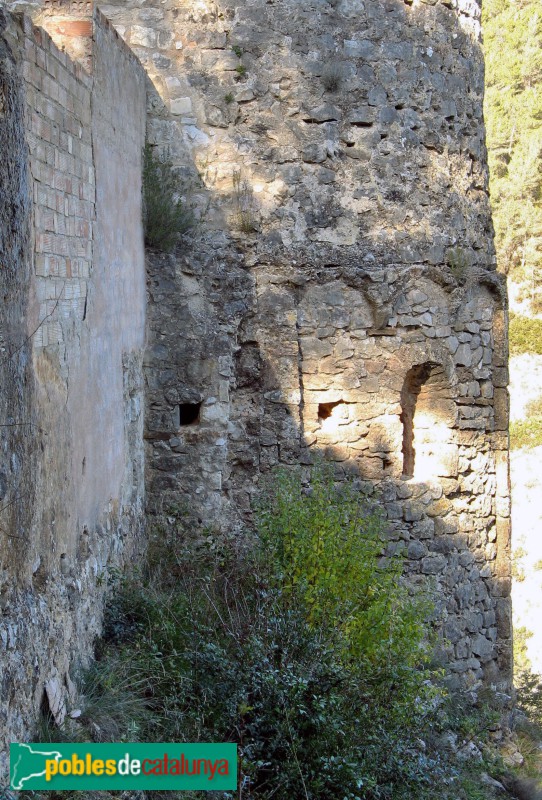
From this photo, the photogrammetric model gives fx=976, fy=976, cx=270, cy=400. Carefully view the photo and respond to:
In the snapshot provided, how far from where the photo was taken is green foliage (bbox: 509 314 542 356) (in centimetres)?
1864

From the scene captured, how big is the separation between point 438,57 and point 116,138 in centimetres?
258

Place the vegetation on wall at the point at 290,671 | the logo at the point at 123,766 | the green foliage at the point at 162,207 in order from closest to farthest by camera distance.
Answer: the logo at the point at 123,766 → the vegetation on wall at the point at 290,671 → the green foliage at the point at 162,207

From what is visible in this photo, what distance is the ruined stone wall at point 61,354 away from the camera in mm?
3355

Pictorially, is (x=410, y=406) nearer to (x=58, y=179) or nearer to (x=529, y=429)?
(x=58, y=179)

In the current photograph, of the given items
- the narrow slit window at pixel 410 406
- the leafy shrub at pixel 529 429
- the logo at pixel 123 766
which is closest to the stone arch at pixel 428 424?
the narrow slit window at pixel 410 406

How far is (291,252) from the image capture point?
6457 millimetres

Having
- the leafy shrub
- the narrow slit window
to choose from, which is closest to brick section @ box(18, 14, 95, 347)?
the narrow slit window

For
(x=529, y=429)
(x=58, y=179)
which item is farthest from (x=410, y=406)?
(x=529, y=429)

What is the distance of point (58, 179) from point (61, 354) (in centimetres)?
74

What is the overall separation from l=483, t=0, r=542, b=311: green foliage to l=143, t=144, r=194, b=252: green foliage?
14439 mm

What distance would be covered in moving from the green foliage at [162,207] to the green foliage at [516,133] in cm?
1444

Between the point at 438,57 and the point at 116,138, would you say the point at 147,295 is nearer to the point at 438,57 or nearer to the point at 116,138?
the point at 116,138

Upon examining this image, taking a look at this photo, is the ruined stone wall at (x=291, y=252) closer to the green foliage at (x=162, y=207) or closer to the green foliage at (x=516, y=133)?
the green foliage at (x=162, y=207)

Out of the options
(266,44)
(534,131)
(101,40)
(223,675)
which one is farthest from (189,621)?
(534,131)
